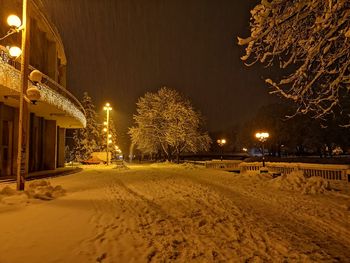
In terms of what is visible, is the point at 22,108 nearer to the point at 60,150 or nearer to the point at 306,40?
the point at 306,40

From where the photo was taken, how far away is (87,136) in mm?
56312

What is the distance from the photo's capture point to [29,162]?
2345cm

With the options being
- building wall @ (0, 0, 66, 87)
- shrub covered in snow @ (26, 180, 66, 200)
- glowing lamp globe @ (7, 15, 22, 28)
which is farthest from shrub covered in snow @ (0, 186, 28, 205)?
building wall @ (0, 0, 66, 87)

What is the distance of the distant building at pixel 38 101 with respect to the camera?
16.6 metres

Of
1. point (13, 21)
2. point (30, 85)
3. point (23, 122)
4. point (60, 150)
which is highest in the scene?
point (13, 21)

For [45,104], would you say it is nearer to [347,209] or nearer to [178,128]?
[347,209]

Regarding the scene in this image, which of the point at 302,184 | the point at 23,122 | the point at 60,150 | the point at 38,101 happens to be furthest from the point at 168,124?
the point at 23,122

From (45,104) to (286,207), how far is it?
16.6 meters

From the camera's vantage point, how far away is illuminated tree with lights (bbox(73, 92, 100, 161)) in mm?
55781

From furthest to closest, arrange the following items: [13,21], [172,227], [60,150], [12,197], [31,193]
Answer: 1. [60,150]
2. [13,21]
3. [31,193]
4. [12,197]
5. [172,227]

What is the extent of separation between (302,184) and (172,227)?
797cm

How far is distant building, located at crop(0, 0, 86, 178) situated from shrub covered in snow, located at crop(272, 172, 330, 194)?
1402cm

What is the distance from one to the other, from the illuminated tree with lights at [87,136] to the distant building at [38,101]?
25.6 metres

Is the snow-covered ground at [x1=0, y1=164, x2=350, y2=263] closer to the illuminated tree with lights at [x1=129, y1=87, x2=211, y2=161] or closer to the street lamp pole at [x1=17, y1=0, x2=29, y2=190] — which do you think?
the street lamp pole at [x1=17, y1=0, x2=29, y2=190]
